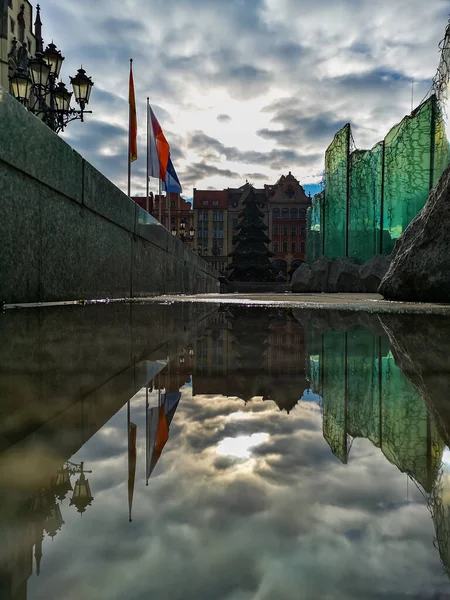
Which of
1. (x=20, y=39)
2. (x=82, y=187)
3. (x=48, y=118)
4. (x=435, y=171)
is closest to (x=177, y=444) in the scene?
(x=82, y=187)

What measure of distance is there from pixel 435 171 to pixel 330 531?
1910 centimetres

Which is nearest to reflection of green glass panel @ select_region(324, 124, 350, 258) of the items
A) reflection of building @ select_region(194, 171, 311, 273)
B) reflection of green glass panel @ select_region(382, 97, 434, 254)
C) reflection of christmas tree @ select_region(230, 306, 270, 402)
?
reflection of green glass panel @ select_region(382, 97, 434, 254)

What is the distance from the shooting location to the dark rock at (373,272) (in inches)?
749

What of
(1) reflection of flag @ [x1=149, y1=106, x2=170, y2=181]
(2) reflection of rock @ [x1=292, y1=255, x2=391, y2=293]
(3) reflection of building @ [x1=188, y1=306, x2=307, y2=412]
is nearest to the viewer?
(3) reflection of building @ [x1=188, y1=306, x2=307, y2=412]

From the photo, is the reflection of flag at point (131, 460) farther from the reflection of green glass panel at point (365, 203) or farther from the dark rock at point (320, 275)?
the dark rock at point (320, 275)

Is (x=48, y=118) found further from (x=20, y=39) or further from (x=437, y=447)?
(x=20, y=39)

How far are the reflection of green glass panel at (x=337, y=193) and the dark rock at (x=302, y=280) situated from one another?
2.03 m

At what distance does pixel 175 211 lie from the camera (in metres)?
61.4

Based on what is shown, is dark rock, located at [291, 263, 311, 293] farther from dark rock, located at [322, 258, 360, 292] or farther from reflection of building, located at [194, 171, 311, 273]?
reflection of building, located at [194, 171, 311, 273]

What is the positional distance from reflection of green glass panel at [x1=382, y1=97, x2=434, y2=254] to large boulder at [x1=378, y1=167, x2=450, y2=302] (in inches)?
498

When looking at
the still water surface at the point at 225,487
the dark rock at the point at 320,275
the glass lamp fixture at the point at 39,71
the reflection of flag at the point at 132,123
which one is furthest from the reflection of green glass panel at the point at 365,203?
the still water surface at the point at 225,487

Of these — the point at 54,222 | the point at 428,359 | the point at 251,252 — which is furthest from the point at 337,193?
the point at 428,359

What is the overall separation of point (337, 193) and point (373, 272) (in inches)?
244

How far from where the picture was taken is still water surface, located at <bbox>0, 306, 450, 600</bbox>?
15.8 inches
